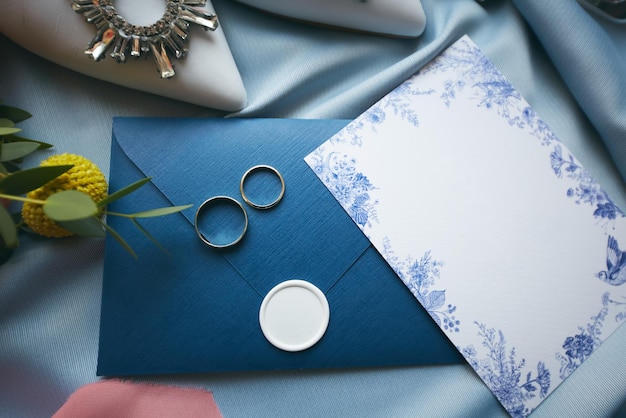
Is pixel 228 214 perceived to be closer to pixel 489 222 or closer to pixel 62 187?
pixel 62 187

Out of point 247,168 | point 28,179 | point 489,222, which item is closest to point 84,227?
point 28,179

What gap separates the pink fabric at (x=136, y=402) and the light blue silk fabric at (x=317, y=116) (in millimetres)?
14

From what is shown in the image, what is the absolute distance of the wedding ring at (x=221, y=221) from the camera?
0.52m

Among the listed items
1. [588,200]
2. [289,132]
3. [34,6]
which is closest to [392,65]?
[289,132]

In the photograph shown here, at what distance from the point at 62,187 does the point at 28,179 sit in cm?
5

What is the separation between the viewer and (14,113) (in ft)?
1.71

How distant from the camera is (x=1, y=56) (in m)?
0.57

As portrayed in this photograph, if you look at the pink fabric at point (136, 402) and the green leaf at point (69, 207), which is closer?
the green leaf at point (69, 207)

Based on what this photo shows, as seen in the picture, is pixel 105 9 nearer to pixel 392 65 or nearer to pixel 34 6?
pixel 34 6

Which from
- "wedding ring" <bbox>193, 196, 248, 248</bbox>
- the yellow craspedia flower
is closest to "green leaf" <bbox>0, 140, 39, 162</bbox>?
the yellow craspedia flower

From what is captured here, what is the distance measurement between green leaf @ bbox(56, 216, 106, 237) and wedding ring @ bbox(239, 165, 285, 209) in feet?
0.50

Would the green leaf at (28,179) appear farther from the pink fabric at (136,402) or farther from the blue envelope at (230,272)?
the pink fabric at (136,402)

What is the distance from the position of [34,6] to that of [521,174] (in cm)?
54

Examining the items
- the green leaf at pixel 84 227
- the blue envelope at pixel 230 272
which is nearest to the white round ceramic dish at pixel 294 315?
the blue envelope at pixel 230 272
